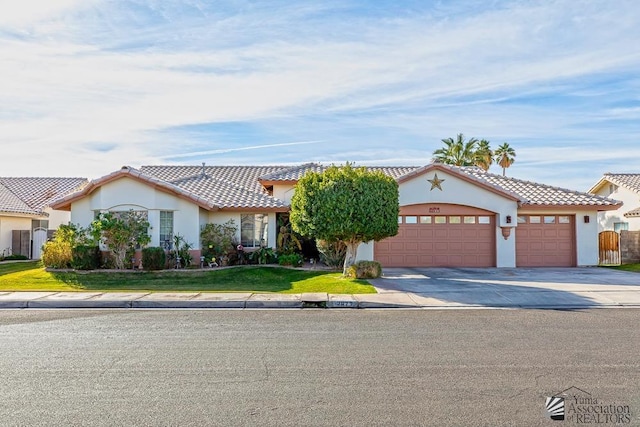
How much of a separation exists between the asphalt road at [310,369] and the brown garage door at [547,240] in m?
12.8

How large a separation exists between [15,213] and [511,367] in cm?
2797

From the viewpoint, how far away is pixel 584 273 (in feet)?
67.2

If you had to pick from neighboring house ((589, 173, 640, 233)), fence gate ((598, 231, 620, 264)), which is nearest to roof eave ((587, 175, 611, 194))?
neighboring house ((589, 173, 640, 233))

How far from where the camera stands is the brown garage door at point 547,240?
78.2ft

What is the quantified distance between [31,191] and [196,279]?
768 inches

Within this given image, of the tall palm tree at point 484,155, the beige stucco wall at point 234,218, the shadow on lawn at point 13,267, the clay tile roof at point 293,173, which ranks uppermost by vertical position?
the tall palm tree at point 484,155

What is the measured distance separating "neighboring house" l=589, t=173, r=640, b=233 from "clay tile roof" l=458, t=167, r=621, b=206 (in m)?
8.55

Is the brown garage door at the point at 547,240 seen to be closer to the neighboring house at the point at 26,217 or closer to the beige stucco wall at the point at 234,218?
the beige stucco wall at the point at 234,218

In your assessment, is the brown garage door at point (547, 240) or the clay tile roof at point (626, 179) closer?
the brown garage door at point (547, 240)

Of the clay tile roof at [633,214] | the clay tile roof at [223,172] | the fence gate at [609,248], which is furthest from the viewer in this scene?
the clay tile roof at [633,214]

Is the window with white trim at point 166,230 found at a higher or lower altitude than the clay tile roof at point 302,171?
lower

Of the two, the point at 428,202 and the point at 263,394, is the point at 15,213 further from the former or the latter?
the point at 263,394

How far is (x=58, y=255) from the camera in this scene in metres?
20.7

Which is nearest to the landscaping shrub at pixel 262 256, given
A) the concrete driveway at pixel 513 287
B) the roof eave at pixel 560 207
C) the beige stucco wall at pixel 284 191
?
the beige stucco wall at pixel 284 191
